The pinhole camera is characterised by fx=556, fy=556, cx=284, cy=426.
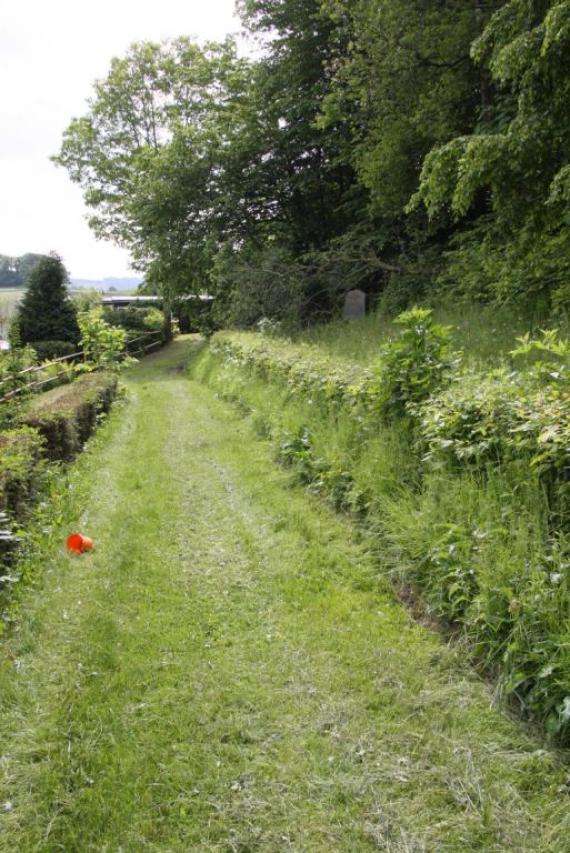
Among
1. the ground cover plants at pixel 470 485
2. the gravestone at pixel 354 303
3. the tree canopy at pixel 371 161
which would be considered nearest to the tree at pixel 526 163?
the tree canopy at pixel 371 161

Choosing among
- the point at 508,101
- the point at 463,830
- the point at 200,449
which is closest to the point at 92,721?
the point at 463,830

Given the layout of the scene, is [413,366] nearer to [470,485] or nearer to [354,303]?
[470,485]

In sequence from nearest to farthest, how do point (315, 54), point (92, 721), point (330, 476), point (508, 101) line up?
point (92, 721), point (330, 476), point (508, 101), point (315, 54)

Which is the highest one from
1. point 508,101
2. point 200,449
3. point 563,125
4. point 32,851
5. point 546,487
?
point 508,101

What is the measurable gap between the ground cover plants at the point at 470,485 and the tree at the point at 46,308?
643 inches

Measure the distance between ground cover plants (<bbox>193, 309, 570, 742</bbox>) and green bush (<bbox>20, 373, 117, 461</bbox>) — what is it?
2.80 meters

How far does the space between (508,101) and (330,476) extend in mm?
7985

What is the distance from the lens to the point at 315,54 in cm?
1705

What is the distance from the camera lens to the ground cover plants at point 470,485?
2660 mm

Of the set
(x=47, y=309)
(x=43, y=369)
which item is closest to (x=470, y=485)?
(x=43, y=369)

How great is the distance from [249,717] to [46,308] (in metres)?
20.0

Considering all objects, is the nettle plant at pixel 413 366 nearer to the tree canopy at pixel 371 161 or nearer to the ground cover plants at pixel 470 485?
the ground cover plants at pixel 470 485

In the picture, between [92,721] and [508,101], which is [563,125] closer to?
[508,101]

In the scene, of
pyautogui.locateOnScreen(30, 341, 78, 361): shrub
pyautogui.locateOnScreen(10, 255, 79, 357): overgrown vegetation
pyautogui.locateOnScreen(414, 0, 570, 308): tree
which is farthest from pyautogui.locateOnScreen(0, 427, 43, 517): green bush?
pyautogui.locateOnScreen(10, 255, 79, 357): overgrown vegetation
